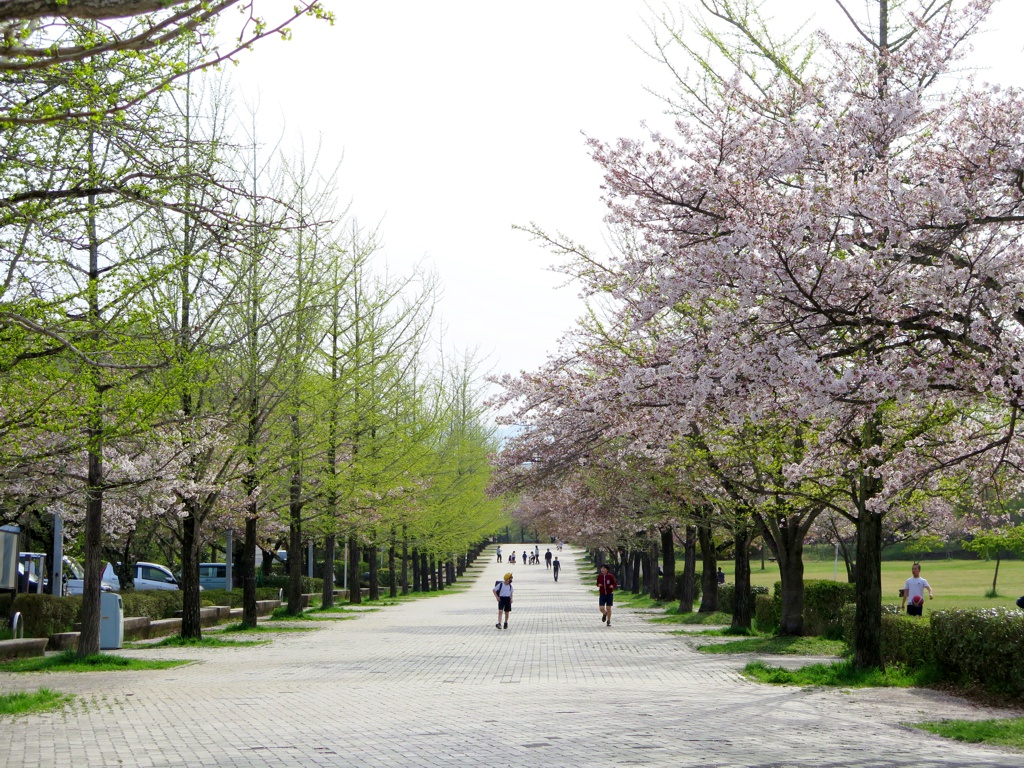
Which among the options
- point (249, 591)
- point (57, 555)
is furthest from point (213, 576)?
point (57, 555)

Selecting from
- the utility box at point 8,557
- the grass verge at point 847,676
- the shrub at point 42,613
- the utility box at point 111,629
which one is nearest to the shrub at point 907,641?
the grass verge at point 847,676

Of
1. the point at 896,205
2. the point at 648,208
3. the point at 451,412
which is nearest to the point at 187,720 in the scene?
the point at 648,208

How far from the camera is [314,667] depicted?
673 inches

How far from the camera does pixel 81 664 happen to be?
16.4 meters

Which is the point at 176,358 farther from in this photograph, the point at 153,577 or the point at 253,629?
the point at 153,577

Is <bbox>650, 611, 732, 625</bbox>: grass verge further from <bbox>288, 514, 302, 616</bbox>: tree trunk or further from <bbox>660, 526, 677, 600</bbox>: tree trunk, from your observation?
<bbox>288, 514, 302, 616</bbox>: tree trunk

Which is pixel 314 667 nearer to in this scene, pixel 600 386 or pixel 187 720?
pixel 187 720

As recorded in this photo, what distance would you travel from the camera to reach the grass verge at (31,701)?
1159cm

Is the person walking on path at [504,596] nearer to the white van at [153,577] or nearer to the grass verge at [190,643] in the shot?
the grass verge at [190,643]

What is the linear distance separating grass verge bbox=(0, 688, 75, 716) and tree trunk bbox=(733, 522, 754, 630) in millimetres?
15141

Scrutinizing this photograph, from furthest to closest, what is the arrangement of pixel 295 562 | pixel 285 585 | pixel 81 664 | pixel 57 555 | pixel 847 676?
pixel 285 585
pixel 295 562
pixel 57 555
pixel 81 664
pixel 847 676

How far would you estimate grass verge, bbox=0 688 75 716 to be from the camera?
11592 millimetres

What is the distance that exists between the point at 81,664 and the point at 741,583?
47.5ft

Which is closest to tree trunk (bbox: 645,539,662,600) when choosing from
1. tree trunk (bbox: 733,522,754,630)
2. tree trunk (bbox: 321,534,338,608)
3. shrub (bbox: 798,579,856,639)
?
tree trunk (bbox: 321,534,338,608)
